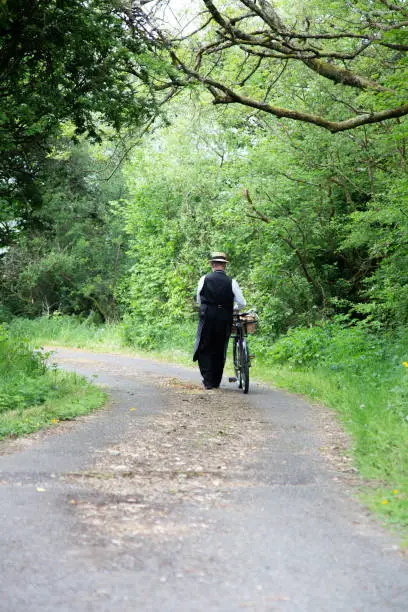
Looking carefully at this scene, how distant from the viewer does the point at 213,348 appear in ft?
38.9

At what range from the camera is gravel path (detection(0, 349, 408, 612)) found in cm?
328

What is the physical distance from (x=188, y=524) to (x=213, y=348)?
24.8ft

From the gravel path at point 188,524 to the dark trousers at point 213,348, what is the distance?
386 cm

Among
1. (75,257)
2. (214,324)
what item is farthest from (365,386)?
(75,257)

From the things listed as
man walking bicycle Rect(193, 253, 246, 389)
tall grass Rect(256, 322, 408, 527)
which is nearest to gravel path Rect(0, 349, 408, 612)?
tall grass Rect(256, 322, 408, 527)

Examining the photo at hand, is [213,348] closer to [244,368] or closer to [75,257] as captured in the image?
[244,368]

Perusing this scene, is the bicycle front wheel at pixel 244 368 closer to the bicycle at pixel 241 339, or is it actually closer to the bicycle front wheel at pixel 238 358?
the bicycle at pixel 241 339

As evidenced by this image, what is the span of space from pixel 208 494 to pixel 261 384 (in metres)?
8.22

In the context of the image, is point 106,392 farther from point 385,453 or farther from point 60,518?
point 60,518

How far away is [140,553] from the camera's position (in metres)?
3.77

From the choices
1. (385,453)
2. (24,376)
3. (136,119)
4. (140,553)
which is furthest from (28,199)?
(140,553)

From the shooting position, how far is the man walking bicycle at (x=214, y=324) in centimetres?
1183

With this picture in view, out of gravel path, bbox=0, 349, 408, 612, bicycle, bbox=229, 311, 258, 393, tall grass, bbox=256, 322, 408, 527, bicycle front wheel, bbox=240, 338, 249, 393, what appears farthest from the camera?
bicycle, bbox=229, 311, 258, 393

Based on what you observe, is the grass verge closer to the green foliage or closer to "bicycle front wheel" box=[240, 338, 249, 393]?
"bicycle front wheel" box=[240, 338, 249, 393]
